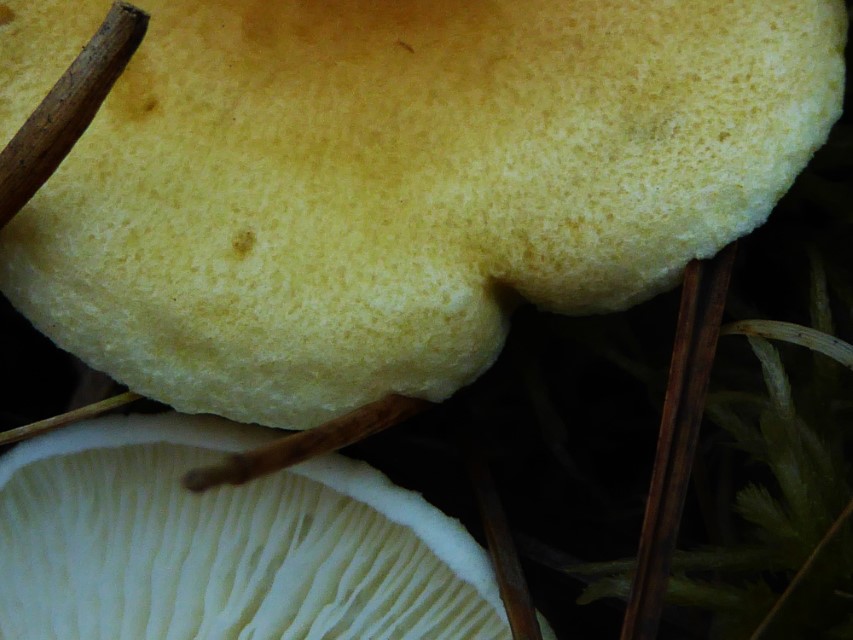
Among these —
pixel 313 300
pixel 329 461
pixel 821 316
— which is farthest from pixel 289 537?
pixel 821 316

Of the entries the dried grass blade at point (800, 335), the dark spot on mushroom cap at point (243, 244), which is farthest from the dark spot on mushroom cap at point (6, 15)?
the dried grass blade at point (800, 335)

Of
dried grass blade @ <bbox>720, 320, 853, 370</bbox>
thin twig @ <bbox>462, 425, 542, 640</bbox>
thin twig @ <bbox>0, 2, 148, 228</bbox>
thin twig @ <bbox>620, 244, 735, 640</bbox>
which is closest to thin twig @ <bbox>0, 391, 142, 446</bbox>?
thin twig @ <bbox>0, 2, 148, 228</bbox>

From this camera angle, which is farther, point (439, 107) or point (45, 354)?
point (45, 354)

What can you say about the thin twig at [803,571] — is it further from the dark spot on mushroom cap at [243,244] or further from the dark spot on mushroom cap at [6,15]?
the dark spot on mushroom cap at [6,15]

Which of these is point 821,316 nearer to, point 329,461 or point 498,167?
point 498,167

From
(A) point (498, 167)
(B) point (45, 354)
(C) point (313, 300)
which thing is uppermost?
(A) point (498, 167)

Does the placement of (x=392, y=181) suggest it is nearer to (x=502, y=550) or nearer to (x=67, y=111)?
(x=67, y=111)

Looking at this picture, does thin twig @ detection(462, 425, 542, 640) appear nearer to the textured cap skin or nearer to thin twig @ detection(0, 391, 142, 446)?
the textured cap skin

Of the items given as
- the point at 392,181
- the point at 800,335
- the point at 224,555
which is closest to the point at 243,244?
the point at 392,181
